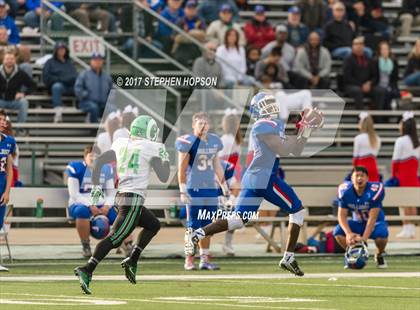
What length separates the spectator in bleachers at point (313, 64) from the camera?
26.5 meters

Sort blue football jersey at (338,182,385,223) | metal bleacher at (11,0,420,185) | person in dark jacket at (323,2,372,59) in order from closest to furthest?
1. blue football jersey at (338,182,385,223)
2. metal bleacher at (11,0,420,185)
3. person in dark jacket at (323,2,372,59)

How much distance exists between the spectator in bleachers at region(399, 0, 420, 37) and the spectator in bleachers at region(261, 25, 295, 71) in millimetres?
4142

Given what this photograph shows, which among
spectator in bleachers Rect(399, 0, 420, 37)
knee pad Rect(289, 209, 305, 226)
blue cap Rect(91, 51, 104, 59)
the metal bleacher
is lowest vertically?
the metal bleacher

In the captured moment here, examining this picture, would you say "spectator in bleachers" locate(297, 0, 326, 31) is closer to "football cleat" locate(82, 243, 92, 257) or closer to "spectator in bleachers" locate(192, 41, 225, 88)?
"spectator in bleachers" locate(192, 41, 225, 88)

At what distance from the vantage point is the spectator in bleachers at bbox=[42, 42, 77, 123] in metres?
24.4

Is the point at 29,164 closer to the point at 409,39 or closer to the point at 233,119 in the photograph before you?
the point at 233,119

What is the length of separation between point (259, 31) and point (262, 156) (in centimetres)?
1157

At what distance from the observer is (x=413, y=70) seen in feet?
92.8

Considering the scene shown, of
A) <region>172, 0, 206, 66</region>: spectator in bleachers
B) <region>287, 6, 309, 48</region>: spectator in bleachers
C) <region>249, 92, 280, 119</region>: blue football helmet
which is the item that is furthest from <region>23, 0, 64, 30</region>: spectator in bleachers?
<region>249, 92, 280, 119</region>: blue football helmet

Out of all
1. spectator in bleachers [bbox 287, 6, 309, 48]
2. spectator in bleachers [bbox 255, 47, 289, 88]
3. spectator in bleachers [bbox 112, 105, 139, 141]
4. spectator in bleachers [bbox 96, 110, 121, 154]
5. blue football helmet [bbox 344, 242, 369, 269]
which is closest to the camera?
blue football helmet [bbox 344, 242, 369, 269]

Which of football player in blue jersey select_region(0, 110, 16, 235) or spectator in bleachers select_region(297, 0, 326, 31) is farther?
spectator in bleachers select_region(297, 0, 326, 31)

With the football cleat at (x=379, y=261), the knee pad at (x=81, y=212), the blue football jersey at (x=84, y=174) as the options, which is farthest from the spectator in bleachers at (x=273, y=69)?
the football cleat at (x=379, y=261)

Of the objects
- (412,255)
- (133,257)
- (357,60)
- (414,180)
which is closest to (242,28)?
(357,60)

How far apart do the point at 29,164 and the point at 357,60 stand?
269 inches
